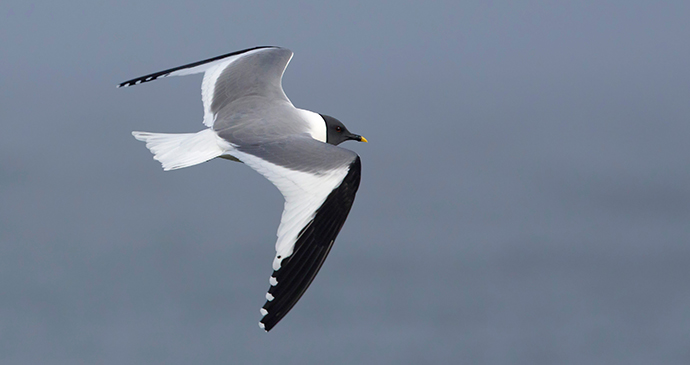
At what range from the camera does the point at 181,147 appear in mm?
5438

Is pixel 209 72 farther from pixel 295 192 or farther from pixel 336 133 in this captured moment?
pixel 295 192

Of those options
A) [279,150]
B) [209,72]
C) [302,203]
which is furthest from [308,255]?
[209,72]

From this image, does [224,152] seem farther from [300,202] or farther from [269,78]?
[269,78]

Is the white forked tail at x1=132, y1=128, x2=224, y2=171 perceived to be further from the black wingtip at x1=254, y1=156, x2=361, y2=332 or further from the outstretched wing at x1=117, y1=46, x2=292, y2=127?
the black wingtip at x1=254, y1=156, x2=361, y2=332

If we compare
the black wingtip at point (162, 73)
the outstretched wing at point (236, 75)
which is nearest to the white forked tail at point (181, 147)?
the outstretched wing at point (236, 75)

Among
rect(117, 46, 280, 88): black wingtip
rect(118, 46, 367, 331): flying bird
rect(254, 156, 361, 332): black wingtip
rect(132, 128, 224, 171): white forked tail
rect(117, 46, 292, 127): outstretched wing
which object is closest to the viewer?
rect(254, 156, 361, 332): black wingtip

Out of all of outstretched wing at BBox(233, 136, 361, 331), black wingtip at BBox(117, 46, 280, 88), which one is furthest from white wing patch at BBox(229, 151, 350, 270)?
black wingtip at BBox(117, 46, 280, 88)

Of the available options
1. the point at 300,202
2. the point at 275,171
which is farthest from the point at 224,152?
the point at 300,202

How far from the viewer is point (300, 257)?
4.42 m

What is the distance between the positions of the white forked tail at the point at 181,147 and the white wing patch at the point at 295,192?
1.69 feet

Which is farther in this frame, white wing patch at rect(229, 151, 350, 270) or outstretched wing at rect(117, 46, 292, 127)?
outstretched wing at rect(117, 46, 292, 127)

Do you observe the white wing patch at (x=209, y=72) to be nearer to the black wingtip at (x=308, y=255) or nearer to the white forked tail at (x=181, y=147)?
the white forked tail at (x=181, y=147)

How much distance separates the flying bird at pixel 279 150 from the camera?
4.40 m

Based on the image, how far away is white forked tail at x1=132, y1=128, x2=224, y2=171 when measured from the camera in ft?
17.1
